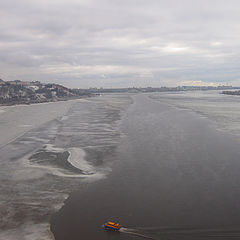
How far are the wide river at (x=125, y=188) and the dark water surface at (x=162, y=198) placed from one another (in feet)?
0.12

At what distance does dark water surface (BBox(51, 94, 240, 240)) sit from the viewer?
10.3 meters

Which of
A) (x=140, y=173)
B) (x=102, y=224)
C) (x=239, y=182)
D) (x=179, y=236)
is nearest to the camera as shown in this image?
(x=179, y=236)

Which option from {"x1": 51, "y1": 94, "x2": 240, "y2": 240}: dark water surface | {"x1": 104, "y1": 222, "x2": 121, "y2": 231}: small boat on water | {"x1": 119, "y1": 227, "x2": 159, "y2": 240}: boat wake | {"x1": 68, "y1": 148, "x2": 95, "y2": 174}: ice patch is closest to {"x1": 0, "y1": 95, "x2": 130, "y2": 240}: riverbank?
{"x1": 68, "y1": 148, "x2": 95, "y2": 174}: ice patch

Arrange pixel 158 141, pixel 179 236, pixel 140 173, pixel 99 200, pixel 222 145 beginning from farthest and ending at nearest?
pixel 158 141 < pixel 222 145 < pixel 140 173 < pixel 99 200 < pixel 179 236

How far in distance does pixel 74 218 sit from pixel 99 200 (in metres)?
1.95

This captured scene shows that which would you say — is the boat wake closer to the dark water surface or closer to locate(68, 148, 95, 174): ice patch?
the dark water surface

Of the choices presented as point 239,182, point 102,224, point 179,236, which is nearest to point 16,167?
point 102,224

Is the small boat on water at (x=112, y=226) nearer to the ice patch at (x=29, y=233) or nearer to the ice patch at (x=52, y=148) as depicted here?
the ice patch at (x=29, y=233)

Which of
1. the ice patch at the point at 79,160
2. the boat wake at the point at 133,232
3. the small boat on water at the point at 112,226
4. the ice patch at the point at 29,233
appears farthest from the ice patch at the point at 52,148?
the boat wake at the point at 133,232

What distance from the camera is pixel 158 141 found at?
25500 mm

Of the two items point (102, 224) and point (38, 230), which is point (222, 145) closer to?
point (102, 224)

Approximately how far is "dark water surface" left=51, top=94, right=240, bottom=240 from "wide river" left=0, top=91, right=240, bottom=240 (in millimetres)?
36

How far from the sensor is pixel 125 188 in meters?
14.4

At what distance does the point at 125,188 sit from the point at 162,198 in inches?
86.2
